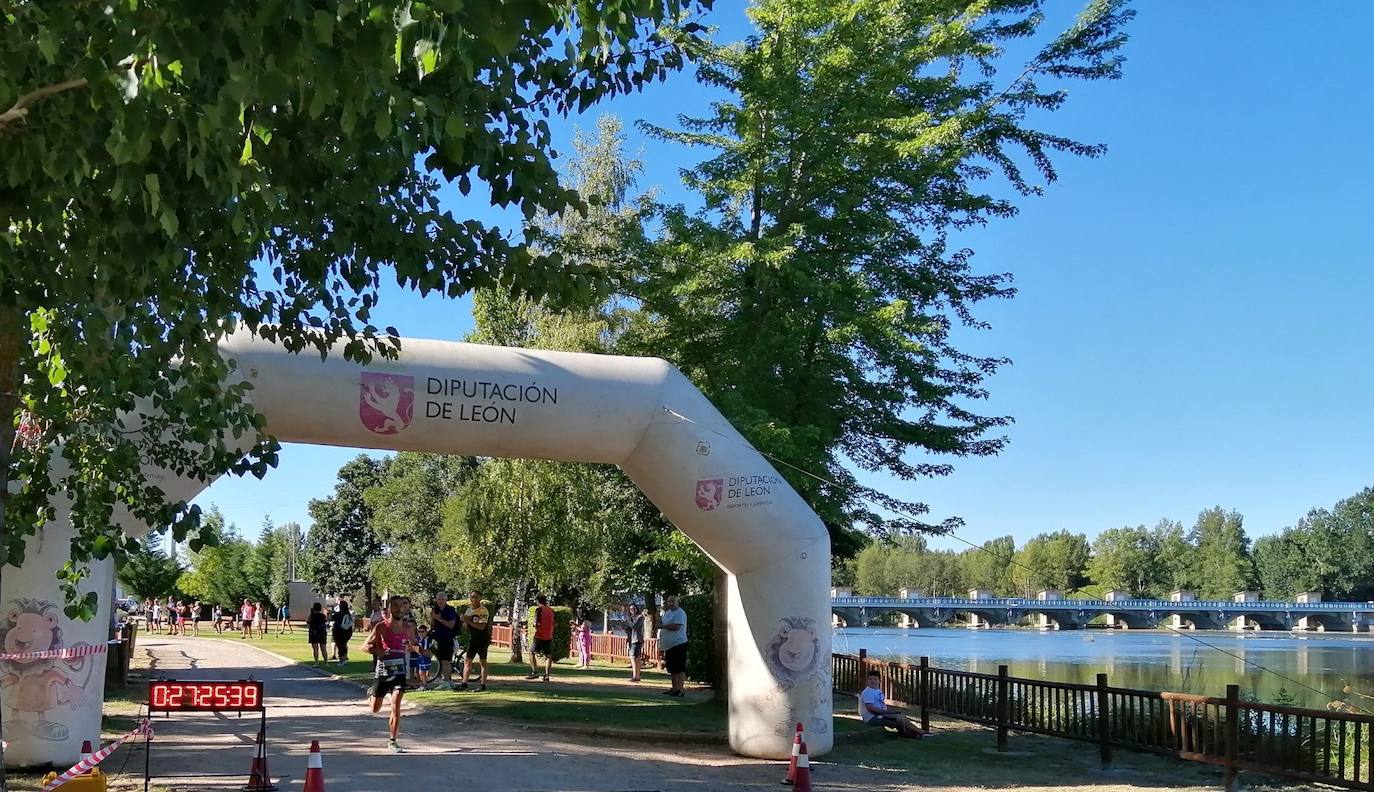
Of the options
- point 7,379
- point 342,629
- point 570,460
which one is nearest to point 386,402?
point 570,460

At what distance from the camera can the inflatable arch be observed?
1059 cm

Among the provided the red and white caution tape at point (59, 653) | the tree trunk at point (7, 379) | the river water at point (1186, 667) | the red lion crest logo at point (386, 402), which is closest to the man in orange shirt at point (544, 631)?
A: the river water at point (1186, 667)

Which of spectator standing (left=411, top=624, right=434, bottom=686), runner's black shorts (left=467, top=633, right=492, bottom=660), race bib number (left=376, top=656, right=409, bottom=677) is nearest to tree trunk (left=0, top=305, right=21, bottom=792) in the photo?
race bib number (left=376, top=656, right=409, bottom=677)

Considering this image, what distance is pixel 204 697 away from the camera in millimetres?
9805

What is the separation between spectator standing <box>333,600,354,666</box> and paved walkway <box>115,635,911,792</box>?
9168mm

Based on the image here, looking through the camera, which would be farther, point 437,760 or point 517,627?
point 517,627

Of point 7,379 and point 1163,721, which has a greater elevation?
point 7,379

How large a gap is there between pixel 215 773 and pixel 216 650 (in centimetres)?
2423

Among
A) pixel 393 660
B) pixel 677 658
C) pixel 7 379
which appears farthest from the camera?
pixel 677 658

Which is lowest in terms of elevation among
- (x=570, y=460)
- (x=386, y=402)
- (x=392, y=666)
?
(x=392, y=666)

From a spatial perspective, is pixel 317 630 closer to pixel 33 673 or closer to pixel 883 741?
pixel 883 741

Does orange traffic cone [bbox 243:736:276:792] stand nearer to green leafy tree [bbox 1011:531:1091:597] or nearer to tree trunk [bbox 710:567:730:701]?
tree trunk [bbox 710:567:730:701]

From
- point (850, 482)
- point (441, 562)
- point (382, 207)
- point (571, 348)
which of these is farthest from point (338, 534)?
point (382, 207)

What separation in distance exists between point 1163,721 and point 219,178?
11549 mm
